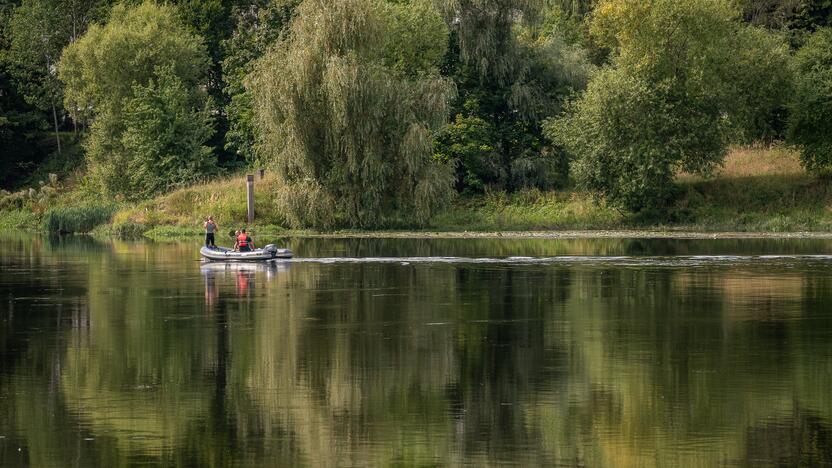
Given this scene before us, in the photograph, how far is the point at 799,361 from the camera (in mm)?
23422

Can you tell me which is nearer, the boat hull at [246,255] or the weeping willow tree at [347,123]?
the boat hull at [246,255]

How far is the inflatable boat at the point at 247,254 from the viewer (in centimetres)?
4728

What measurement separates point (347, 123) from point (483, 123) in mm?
9522

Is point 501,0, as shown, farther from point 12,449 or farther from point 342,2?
point 12,449

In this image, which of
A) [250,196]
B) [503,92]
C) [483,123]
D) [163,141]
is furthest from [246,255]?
[163,141]

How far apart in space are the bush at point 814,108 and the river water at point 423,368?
21.9 meters

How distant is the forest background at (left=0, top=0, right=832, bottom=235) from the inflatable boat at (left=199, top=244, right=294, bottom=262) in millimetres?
14775

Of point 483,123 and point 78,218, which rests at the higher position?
point 483,123

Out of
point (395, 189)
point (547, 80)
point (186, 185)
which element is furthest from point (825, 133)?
point (186, 185)

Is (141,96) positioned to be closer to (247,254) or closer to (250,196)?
(250,196)

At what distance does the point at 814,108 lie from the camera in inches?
2474

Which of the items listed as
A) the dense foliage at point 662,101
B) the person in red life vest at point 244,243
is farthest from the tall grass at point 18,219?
the dense foliage at point 662,101

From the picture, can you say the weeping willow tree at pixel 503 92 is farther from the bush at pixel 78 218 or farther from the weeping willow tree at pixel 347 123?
the bush at pixel 78 218

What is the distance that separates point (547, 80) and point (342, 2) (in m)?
13.7
